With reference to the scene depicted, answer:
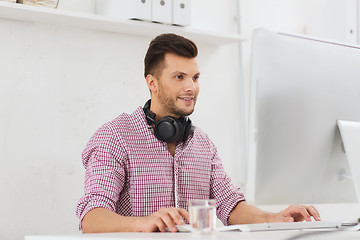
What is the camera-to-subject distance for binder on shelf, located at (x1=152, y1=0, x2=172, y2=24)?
2.31 metres

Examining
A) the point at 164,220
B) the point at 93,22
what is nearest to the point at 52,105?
the point at 93,22

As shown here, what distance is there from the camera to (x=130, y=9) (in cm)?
225

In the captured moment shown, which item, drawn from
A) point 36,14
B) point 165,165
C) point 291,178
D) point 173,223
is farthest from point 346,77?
point 36,14

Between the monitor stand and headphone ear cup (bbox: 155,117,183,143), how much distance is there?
75cm

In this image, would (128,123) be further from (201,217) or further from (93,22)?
(201,217)

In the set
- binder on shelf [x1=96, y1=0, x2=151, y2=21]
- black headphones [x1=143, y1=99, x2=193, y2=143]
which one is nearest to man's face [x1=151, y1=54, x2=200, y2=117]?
black headphones [x1=143, y1=99, x2=193, y2=143]

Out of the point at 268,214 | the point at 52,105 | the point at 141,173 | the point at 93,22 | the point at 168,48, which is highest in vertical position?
the point at 93,22

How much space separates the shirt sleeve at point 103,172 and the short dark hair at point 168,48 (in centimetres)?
37

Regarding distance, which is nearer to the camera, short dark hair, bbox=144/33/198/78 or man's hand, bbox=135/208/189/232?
man's hand, bbox=135/208/189/232

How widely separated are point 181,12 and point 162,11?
110 millimetres

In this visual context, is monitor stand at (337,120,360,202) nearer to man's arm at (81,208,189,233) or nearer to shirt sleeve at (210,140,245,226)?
man's arm at (81,208,189,233)

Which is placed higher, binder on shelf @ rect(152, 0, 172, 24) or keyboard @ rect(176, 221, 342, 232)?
binder on shelf @ rect(152, 0, 172, 24)

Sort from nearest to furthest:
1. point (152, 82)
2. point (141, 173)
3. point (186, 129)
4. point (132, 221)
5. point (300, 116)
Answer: point (300, 116), point (132, 221), point (141, 173), point (186, 129), point (152, 82)

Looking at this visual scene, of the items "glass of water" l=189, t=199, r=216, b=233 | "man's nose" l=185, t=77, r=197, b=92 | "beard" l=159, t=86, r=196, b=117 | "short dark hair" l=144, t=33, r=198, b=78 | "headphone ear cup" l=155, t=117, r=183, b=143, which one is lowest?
"glass of water" l=189, t=199, r=216, b=233
